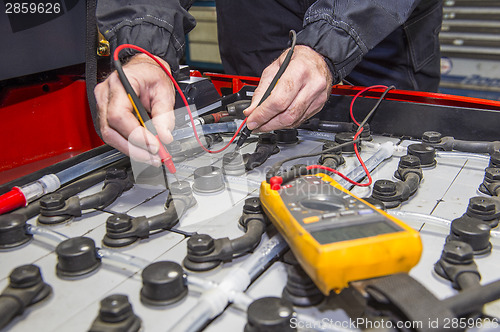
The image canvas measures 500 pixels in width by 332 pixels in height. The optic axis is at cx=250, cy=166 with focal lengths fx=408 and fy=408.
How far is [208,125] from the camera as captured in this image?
993 millimetres

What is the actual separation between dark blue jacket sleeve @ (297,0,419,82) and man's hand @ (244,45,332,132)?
0.04 meters

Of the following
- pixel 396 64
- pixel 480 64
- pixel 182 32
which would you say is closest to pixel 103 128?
pixel 182 32

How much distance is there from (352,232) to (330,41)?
1.86ft

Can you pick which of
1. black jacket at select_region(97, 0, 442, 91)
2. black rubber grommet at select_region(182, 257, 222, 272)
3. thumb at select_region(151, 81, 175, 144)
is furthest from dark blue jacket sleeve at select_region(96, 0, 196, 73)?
black rubber grommet at select_region(182, 257, 222, 272)

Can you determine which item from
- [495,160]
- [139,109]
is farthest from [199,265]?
[495,160]

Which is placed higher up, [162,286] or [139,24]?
[139,24]

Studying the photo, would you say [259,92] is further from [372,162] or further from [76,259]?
[76,259]

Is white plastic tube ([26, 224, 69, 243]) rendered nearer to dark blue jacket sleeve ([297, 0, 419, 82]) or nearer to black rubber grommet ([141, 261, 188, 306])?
black rubber grommet ([141, 261, 188, 306])

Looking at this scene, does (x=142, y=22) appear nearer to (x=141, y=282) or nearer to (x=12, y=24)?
(x=12, y=24)

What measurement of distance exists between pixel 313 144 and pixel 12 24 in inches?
→ 29.8

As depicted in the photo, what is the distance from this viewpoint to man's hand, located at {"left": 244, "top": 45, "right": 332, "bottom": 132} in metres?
0.80

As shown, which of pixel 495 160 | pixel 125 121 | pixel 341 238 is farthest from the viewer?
pixel 495 160

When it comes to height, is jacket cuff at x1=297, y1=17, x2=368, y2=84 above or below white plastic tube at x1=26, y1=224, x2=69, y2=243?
above

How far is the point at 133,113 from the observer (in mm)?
733
